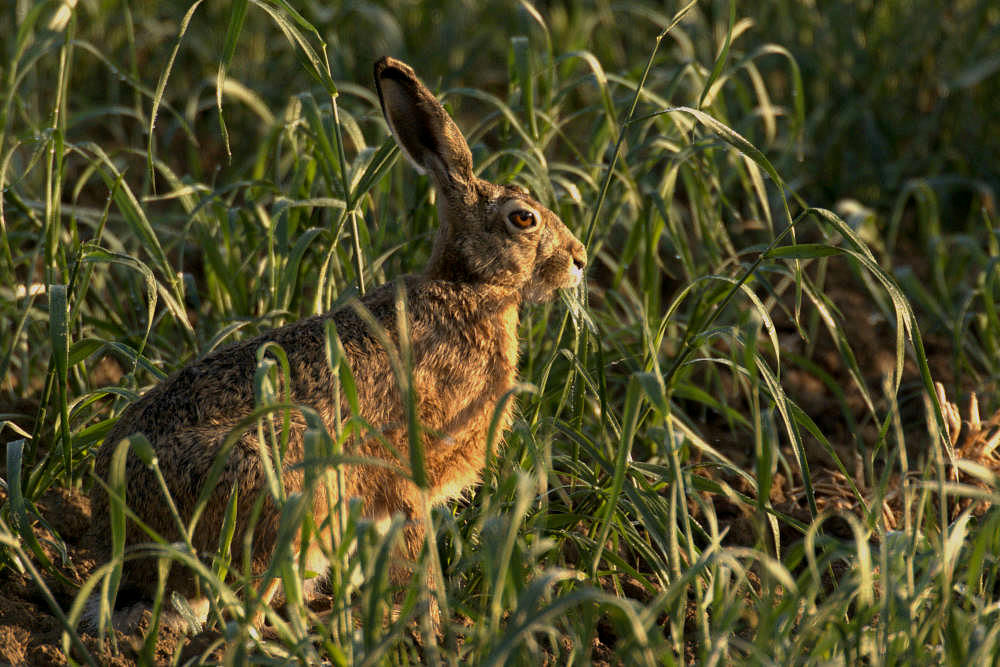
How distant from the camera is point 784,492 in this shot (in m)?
4.46

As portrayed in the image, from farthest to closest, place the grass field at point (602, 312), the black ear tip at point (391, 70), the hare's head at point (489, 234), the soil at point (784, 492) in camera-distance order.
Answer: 1. the hare's head at point (489, 234)
2. the black ear tip at point (391, 70)
3. the soil at point (784, 492)
4. the grass field at point (602, 312)

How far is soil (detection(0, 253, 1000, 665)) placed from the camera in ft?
10.7

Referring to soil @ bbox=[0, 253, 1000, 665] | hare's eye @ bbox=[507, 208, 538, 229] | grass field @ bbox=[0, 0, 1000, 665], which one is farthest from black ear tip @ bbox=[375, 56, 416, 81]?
soil @ bbox=[0, 253, 1000, 665]

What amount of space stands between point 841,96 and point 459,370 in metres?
3.86

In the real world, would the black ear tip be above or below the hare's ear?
above

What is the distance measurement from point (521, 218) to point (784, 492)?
4.80ft

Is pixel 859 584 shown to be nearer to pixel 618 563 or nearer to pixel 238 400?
pixel 618 563

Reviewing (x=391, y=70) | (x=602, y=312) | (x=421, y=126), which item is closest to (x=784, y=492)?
(x=602, y=312)

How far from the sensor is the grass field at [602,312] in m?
2.82

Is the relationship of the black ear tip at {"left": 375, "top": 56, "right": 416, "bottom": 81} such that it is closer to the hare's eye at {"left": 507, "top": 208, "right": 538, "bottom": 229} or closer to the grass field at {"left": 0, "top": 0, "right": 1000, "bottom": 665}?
the grass field at {"left": 0, "top": 0, "right": 1000, "bottom": 665}

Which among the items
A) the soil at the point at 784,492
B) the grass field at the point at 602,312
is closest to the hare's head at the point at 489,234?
the grass field at the point at 602,312

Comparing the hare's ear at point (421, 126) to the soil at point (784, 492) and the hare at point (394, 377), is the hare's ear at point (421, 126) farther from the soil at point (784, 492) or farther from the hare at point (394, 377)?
the soil at point (784, 492)

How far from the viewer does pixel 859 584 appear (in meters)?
2.63

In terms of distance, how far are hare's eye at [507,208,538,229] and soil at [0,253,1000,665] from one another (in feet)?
3.86
